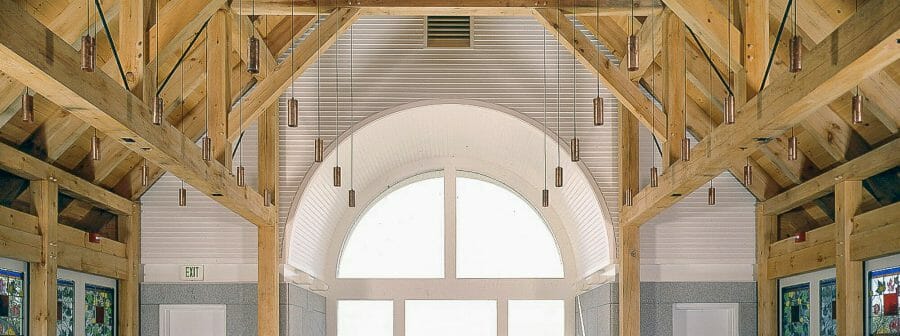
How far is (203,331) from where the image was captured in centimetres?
1313

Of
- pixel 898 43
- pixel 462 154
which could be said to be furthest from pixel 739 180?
pixel 898 43

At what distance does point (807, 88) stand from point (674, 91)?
3585 millimetres

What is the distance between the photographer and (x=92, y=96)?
268 inches

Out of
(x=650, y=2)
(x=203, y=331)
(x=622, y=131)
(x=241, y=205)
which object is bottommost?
(x=203, y=331)

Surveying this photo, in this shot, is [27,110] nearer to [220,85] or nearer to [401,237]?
[220,85]

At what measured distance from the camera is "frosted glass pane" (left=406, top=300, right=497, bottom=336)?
15.2 m

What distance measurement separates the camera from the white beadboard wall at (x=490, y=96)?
42.8 feet

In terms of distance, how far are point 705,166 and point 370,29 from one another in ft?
16.5

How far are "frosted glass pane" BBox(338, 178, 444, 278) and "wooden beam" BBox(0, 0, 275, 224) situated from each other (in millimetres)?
5350

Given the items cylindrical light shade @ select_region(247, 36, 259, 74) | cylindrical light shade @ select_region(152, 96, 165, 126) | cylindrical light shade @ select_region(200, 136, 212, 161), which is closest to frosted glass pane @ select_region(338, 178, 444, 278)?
cylindrical light shade @ select_region(200, 136, 212, 161)

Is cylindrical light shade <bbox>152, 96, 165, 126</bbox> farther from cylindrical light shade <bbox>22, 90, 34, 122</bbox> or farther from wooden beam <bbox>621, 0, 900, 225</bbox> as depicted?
wooden beam <bbox>621, 0, 900, 225</bbox>

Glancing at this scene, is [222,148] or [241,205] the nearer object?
[222,148]

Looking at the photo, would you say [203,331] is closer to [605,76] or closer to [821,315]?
[605,76]

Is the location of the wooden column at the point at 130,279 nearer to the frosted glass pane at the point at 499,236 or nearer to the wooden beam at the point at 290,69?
the wooden beam at the point at 290,69
